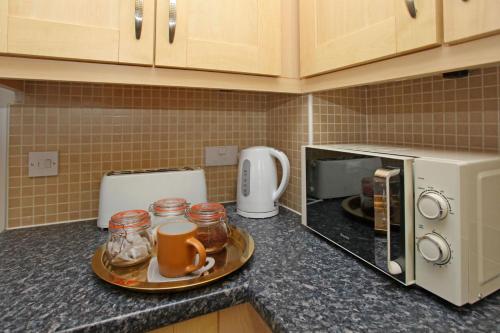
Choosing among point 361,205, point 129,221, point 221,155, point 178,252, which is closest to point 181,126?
point 221,155

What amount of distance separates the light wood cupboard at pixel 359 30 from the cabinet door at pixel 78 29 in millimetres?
450

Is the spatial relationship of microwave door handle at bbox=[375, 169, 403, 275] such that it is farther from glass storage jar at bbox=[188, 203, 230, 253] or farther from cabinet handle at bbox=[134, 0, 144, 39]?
cabinet handle at bbox=[134, 0, 144, 39]

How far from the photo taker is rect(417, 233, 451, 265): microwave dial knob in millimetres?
467

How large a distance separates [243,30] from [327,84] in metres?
0.29

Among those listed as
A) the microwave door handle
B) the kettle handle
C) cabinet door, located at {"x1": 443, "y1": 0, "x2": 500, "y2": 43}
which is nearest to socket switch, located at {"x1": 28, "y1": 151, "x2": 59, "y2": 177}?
the kettle handle

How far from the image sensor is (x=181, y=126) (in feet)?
A: 3.57

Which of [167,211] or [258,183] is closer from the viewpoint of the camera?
[167,211]

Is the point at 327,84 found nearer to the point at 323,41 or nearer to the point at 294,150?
the point at 323,41

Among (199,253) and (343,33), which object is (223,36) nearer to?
(343,33)

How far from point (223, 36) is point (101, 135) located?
0.56 m

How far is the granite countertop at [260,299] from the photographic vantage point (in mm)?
462

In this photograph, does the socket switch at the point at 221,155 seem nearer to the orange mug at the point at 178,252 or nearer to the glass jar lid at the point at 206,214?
the glass jar lid at the point at 206,214

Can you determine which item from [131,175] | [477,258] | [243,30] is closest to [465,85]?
[477,258]

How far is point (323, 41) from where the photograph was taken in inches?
30.3
